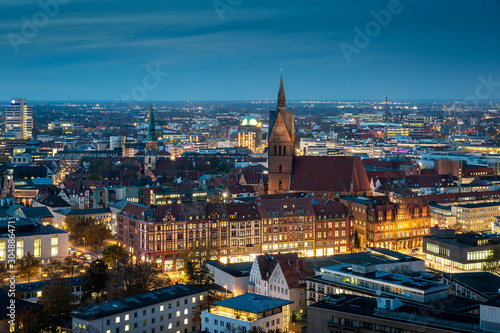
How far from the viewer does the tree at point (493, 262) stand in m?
65.3

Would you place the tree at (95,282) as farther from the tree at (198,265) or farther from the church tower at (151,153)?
the church tower at (151,153)

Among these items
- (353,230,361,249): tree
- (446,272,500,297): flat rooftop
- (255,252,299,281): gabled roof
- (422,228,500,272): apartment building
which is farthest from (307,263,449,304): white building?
(353,230,361,249): tree

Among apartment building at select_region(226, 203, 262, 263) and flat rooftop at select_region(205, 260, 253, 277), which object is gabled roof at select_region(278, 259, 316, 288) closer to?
flat rooftop at select_region(205, 260, 253, 277)

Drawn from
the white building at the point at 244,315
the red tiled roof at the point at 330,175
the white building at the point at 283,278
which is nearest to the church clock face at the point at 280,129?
the red tiled roof at the point at 330,175

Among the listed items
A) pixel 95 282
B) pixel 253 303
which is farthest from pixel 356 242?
pixel 253 303

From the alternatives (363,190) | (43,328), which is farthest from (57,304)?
(363,190)

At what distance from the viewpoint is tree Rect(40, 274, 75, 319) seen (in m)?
51.8

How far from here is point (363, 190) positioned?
295ft

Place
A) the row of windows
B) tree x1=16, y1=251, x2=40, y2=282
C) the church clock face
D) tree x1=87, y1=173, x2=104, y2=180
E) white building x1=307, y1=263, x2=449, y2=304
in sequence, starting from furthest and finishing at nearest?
tree x1=87, y1=173, x2=104, y2=180, the church clock face, the row of windows, tree x1=16, y1=251, x2=40, y2=282, white building x1=307, y1=263, x2=449, y2=304

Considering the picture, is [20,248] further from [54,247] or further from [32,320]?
[32,320]

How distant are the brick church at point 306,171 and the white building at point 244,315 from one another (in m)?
42.0

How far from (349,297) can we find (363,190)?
1783 inches

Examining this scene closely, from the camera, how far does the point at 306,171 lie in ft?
303

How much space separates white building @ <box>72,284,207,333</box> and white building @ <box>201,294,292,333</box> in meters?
2.87
